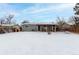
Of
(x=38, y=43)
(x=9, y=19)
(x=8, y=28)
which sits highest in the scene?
(x=9, y=19)

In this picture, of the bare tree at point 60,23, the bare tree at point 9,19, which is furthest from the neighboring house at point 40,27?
the bare tree at point 9,19

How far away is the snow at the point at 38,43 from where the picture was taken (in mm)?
3139

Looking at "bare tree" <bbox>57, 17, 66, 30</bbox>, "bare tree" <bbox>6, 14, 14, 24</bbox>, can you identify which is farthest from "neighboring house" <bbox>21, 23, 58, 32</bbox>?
"bare tree" <bbox>6, 14, 14, 24</bbox>

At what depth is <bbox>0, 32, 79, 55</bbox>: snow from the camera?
3139 millimetres

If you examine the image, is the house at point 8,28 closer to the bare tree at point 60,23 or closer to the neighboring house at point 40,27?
the neighboring house at point 40,27

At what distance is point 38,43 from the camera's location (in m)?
3.17

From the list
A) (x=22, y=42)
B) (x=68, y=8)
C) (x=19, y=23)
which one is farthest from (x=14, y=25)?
(x=68, y=8)

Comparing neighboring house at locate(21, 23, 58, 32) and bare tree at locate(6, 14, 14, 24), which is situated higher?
bare tree at locate(6, 14, 14, 24)

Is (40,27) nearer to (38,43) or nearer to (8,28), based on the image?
(38,43)

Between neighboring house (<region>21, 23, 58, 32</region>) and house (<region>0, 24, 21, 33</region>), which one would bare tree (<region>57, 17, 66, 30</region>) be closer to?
neighboring house (<region>21, 23, 58, 32</region>)

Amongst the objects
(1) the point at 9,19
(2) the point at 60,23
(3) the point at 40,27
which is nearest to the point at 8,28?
(1) the point at 9,19

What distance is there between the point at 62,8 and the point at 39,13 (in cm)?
32

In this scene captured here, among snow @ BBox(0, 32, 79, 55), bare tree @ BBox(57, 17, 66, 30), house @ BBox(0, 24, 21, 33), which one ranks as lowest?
snow @ BBox(0, 32, 79, 55)
